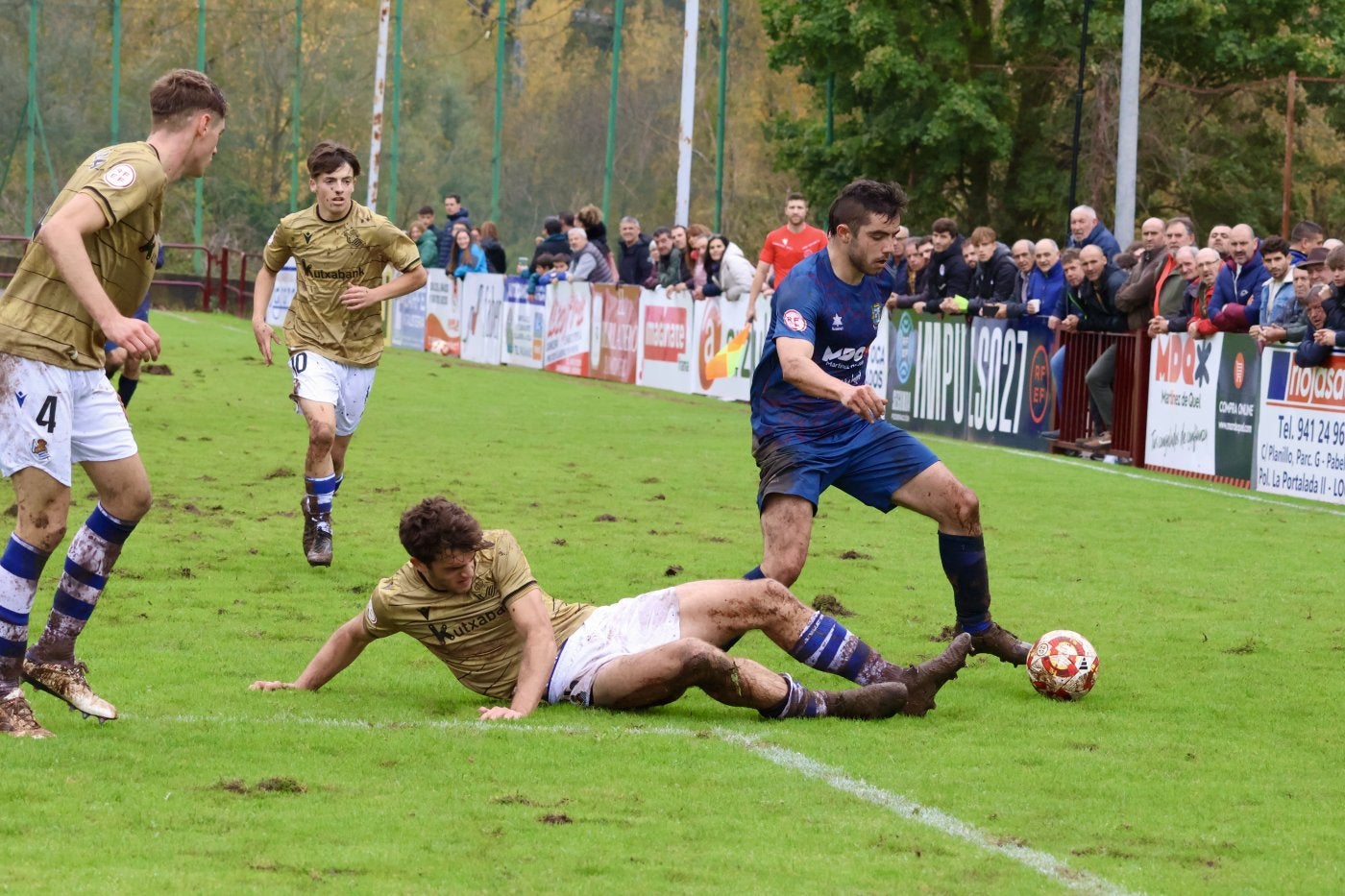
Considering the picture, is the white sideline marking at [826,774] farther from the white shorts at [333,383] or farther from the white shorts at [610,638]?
the white shorts at [333,383]

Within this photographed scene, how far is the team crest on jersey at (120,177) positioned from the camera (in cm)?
601

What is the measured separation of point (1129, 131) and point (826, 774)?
61.5 ft

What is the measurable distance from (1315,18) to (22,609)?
126 feet

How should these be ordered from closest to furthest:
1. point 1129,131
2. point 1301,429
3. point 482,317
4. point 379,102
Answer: point 1301,429, point 1129,131, point 482,317, point 379,102

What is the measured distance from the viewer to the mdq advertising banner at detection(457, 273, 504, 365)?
31.7 meters

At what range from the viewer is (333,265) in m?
10.6

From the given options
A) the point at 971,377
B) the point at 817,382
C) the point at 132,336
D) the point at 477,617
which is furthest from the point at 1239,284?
the point at 132,336

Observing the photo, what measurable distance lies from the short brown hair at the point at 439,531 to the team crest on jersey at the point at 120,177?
143 centimetres

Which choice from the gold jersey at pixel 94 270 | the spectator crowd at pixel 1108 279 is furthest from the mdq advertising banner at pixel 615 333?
the gold jersey at pixel 94 270

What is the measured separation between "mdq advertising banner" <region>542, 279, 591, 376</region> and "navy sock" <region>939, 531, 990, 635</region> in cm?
2069

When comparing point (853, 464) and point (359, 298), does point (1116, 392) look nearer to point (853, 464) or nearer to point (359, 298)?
point (359, 298)

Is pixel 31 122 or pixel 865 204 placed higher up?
pixel 31 122

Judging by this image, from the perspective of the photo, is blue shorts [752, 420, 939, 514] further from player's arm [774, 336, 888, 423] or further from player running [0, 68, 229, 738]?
player running [0, 68, 229, 738]

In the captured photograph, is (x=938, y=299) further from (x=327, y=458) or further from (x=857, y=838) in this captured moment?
(x=857, y=838)
